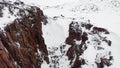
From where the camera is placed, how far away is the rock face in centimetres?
2302

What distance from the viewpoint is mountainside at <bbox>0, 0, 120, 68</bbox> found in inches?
989

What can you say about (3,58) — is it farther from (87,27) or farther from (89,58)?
(87,27)

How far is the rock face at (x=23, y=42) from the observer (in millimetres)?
23016

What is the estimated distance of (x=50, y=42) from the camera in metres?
32.9

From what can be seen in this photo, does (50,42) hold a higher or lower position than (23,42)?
lower

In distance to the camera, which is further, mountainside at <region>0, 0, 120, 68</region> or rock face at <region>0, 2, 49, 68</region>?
mountainside at <region>0, 0, 120, 68</region>

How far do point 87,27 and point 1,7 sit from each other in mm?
A: 11124

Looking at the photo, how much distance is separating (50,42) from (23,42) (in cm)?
722

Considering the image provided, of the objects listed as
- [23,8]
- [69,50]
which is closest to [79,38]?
[69,50]

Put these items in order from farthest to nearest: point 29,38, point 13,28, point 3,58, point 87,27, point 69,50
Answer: point 87,27
point 69,50
point 29,38
point 13,28
point 3,58

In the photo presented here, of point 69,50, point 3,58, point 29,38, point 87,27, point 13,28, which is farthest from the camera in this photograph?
point 87,27

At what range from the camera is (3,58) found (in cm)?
2083

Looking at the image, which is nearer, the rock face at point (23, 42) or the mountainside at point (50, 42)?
the rock face at point (23, 42)

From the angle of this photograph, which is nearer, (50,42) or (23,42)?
(23,42)
